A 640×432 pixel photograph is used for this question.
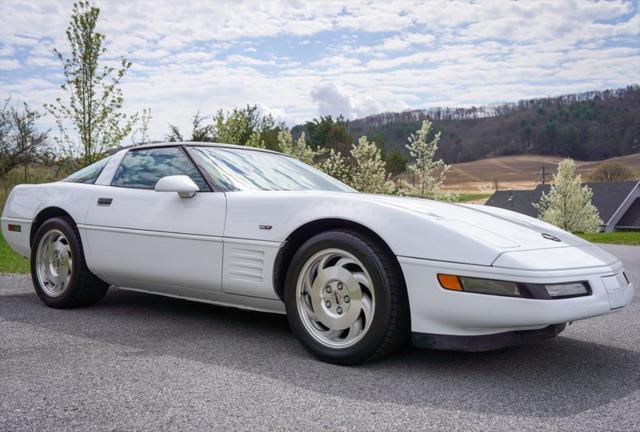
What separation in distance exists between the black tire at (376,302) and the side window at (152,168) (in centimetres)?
120

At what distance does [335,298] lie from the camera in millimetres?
3453

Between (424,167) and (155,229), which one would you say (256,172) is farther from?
(424,167)

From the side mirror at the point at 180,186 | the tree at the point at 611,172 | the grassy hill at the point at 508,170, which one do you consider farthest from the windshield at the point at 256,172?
the tree at the point at 611,172

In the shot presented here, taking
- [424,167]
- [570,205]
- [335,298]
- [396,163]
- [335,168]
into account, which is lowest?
[570,205]

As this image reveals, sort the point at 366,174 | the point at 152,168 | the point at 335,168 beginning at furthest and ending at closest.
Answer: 1. the point at 335,168
2. the point at 366,174
3. the point at 152,168

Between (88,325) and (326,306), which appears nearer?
(326,306)

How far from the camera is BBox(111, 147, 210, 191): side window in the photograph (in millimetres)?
4340

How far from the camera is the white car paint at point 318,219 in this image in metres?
3.02

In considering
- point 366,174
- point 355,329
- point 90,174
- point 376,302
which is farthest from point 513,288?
point 366,174

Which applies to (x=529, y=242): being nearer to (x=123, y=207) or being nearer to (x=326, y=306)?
(x=326, y=306)

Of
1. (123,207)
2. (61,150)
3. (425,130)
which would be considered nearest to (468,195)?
(425,130)

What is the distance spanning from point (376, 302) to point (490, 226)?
0.80 meters

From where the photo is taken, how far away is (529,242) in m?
3.30

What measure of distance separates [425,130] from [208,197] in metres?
26.8
